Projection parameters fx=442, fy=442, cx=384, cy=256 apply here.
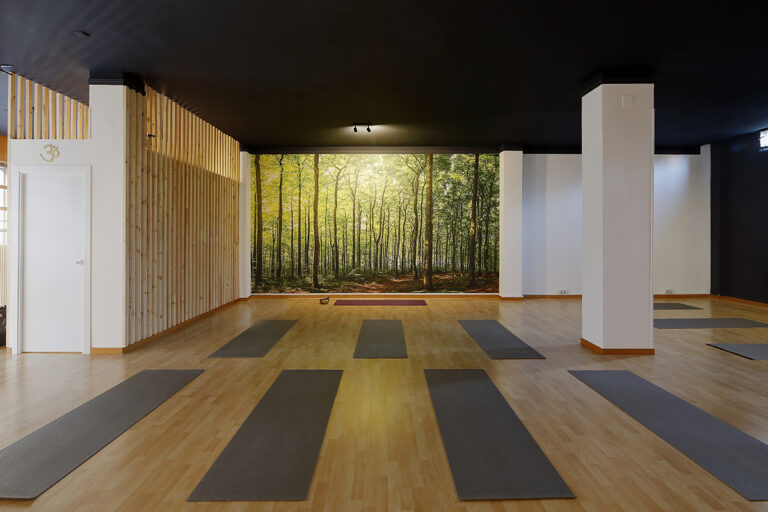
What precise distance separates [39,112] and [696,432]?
23.9 feet

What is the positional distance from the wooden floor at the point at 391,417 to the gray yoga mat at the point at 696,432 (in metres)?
0.08

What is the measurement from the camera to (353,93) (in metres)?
5.84

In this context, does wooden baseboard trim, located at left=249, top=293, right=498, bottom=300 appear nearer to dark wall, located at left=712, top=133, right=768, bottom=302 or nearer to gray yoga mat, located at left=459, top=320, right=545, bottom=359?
gray yoga mat, located at left=459, top=320, right=545, bottom=359

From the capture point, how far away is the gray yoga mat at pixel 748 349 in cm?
479

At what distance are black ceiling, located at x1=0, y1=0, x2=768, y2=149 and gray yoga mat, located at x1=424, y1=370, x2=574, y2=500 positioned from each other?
3.18 meters

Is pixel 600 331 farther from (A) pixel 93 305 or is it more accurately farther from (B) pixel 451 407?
(A) pixel 93 305

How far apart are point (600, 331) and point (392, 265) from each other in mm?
5320

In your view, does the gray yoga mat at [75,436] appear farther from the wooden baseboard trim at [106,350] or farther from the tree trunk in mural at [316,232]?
the tree trunk in mural at [316,232]

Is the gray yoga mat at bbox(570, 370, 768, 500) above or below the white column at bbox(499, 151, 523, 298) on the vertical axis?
below

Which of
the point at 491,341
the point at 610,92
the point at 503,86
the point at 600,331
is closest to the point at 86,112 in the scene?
the point at 503,86

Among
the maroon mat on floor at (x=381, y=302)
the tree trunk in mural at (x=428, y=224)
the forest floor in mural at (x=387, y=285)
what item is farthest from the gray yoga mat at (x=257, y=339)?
the tree trunk in mural at (x=428, y=224)

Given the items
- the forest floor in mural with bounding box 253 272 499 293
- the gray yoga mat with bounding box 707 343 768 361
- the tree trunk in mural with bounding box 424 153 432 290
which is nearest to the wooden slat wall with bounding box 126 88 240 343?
the forest floor in mural with bounding box 253 272 499 293

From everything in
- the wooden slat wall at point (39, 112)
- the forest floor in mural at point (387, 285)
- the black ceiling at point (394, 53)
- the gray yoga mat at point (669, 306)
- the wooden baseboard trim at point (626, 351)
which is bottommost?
the wooden baseboard trim at point (626, 351)

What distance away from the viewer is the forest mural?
9633 millimetres
